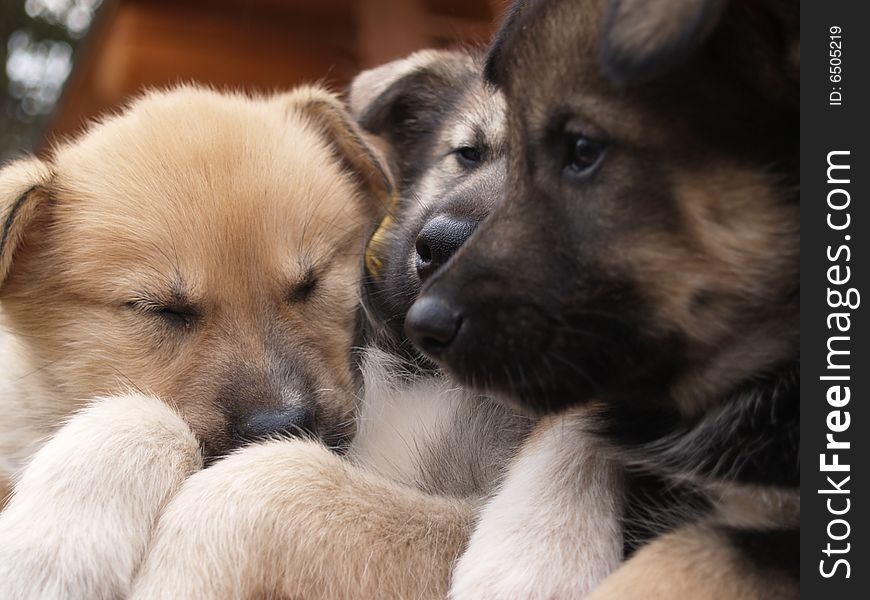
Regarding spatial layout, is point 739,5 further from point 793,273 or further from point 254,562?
point 254,562

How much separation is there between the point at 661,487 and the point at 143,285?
3.99ft

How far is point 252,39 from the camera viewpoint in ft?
14.4

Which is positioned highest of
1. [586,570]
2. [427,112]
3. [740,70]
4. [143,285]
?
[740,70]

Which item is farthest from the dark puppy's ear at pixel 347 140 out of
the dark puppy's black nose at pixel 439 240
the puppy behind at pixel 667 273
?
the puppy behind at pixel 667 273

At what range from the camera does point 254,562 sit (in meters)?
1.67

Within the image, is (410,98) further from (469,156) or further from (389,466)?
(389,466)

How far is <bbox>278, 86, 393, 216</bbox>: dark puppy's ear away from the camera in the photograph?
2590mm

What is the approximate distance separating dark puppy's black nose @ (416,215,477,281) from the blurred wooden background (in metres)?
1.88

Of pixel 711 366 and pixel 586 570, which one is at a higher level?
pixel 711 366

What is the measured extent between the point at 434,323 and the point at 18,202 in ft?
4.05

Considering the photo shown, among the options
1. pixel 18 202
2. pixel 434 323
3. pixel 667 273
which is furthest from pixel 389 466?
pixel 18 202

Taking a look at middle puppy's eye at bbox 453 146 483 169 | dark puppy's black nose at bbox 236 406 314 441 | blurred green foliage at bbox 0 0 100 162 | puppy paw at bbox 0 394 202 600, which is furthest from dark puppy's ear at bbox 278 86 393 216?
blurred green foliage at bbox 0 0 100 162

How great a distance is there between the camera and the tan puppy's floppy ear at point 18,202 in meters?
2.20

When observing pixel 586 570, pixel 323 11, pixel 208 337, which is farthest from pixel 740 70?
pixel 323 11
